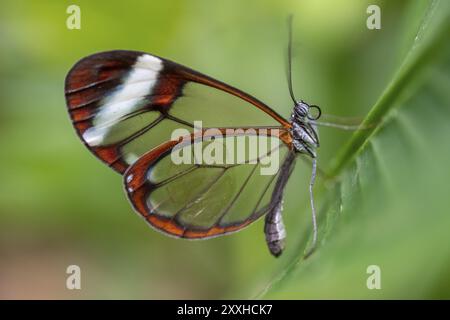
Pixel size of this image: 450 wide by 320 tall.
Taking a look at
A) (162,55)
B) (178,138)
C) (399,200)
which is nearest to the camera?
(399,200)

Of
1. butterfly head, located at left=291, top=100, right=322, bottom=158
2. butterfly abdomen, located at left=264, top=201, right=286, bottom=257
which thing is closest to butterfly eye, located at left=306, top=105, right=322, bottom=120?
butterfly head, located at left=291, top=100, right=322, bottom=158

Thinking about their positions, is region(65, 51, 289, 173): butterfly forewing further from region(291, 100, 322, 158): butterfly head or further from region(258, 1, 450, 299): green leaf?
region(258, 1, 450, 299): green leaf

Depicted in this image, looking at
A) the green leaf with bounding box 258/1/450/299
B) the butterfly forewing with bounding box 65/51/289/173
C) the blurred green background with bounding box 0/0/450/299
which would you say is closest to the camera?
the green leaf with bounding box 258/1/450/299

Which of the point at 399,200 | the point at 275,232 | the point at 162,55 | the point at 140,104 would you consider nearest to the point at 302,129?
the point at 275,232

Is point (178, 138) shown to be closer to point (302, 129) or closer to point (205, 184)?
point (205, 184)

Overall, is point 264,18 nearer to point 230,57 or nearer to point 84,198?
point 230,57

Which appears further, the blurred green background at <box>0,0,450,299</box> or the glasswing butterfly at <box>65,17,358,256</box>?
the blurred green background at <box>0,0,450,299</box>
